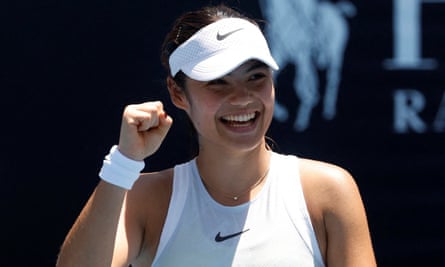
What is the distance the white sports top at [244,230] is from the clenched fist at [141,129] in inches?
7.7

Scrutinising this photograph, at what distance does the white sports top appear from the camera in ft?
6.56

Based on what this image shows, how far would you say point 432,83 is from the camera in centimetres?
349

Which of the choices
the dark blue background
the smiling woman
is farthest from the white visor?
the dark blue background

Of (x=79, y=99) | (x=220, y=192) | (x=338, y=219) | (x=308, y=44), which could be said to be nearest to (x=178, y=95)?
(x=220, y=192)

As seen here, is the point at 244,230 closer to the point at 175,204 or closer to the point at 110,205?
the point at 175,204

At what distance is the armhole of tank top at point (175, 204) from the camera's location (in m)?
2.05

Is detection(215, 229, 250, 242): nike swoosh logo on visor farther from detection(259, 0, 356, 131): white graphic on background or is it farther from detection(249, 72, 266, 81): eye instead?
detection(259, 0, 356, 131): white graphic on background

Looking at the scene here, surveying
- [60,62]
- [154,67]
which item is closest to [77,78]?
[60,62]

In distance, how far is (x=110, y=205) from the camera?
76.9 inches

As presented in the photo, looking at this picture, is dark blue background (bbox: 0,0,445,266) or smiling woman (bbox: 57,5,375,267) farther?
dark blue background (bbox: 0,0,445,266)

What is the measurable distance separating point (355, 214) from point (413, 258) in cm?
159

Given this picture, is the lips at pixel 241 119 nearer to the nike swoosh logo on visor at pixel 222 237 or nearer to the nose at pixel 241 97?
the nose at pixel 241 97

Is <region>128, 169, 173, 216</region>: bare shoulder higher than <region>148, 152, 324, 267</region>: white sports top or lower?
higher

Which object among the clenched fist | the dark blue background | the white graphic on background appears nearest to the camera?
the clenched fist
